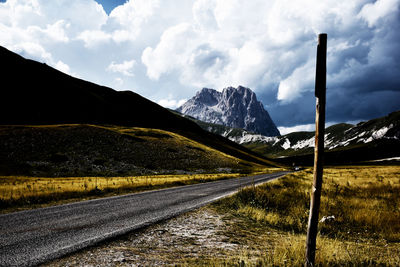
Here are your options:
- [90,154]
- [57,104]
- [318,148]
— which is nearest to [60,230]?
[318,148]

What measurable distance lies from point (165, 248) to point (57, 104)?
109825 millimetres

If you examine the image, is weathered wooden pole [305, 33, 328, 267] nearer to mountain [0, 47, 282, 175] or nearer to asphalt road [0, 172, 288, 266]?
asphalt road [0, 172, 288, 266]

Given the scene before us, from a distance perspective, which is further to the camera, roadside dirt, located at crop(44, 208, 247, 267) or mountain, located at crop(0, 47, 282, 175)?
mountain, located at crop(0, 47, 282, 175)

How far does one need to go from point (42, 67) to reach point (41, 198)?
425 ft

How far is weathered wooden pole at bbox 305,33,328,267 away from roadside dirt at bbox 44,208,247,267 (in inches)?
69.4

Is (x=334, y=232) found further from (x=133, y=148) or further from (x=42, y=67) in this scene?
(x=42, y=67)

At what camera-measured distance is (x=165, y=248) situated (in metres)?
5.34

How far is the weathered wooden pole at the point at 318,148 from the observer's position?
3974 millimetres

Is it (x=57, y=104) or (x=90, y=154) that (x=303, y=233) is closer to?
(x=90, y=154)

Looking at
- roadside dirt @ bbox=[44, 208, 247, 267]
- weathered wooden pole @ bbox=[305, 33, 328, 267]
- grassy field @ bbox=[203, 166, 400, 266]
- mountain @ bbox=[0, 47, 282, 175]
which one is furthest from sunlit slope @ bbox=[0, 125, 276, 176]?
weathered wooden pole @ bbox=[305, 33, 328, 267]

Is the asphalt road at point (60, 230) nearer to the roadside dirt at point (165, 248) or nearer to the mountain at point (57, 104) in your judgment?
the roadside dirt at point (165, 248)

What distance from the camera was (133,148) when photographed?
195 feet

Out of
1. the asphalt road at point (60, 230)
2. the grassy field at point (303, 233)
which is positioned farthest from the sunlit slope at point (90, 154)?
the grassy field at point (303, 233)

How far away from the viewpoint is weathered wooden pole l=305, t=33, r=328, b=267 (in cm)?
397
